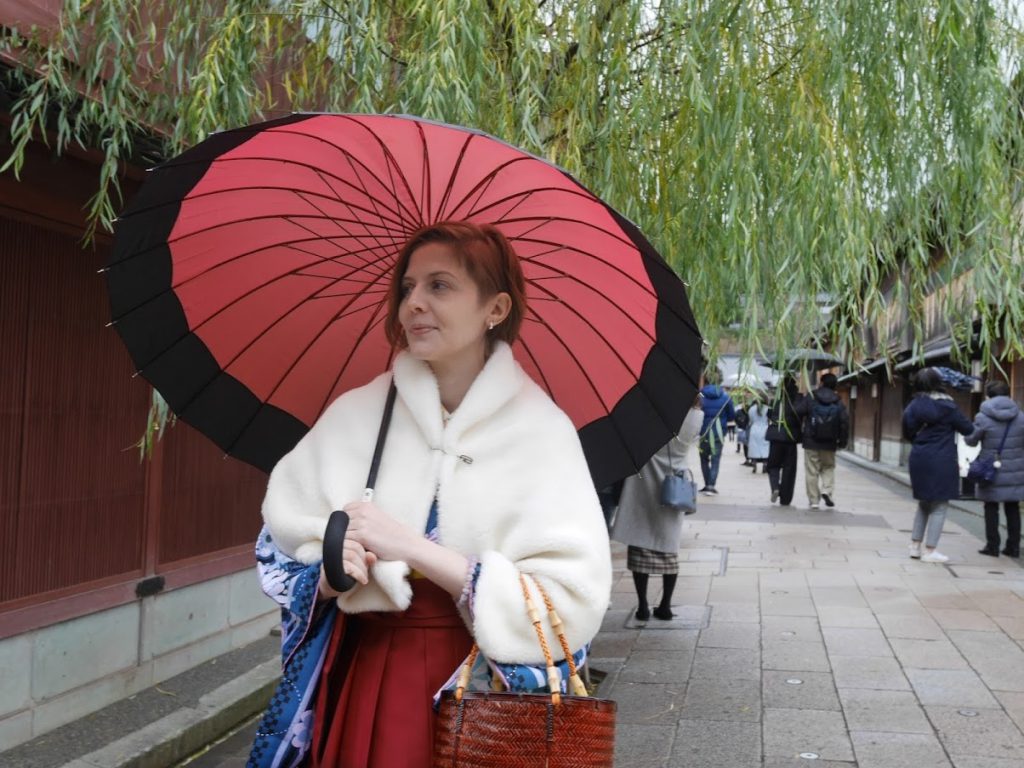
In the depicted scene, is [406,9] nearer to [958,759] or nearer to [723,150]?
[723,150]

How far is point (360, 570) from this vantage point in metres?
1.76

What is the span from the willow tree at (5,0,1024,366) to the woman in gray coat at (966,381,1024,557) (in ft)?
21.4

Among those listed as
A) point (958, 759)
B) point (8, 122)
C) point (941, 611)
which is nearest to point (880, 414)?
point (941, 611)

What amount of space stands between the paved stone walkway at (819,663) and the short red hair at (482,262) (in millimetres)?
2989

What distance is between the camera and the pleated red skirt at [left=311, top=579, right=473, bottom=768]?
1.90m

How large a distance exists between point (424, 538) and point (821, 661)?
5.04 metres

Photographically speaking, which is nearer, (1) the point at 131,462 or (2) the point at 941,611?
(1) the point at 131,462

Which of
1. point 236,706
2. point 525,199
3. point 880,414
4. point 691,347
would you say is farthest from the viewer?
point 880,414

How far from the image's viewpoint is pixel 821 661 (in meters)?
6.19

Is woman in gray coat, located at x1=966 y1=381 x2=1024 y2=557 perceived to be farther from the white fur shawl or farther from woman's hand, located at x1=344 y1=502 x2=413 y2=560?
woman's hand, located at x1=344 y1=502 x2=413 y2=560

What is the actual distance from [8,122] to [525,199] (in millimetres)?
2782

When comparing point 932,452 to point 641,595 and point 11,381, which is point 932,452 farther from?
point 11,381

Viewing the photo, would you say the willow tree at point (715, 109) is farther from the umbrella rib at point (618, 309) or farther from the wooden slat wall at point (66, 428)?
the umbrella rib at point (618, 309)

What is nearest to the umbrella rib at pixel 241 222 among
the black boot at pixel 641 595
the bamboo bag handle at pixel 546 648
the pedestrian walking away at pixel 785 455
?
the bamboo bag handle at pixel 546 648
